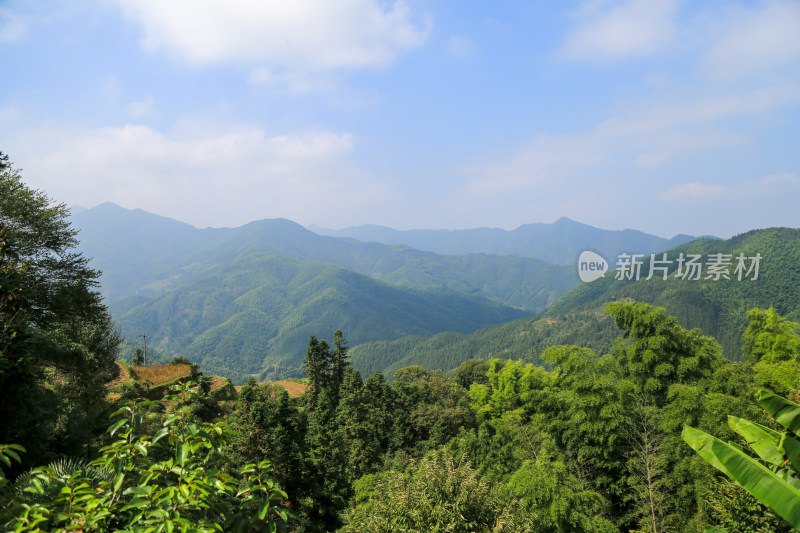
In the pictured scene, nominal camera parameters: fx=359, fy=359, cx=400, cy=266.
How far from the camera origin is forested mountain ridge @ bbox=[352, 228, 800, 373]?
4294 inches

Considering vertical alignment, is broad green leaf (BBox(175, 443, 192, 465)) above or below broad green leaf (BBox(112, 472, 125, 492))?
above

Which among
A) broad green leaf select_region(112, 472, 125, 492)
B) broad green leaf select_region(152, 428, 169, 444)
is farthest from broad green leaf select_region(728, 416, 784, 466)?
broad green leaf select_region(112, 472, 125, 492)

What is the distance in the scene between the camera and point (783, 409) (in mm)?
3729

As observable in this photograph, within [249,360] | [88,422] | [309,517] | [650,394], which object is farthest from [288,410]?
[249,360]

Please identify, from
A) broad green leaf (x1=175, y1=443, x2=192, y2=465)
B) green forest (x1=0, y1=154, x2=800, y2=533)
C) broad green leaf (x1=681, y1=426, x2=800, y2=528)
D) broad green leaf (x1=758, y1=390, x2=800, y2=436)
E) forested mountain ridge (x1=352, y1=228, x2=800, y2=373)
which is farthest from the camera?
forested mountain ridge (x1=352, y1=228, x2=800, y2=373)

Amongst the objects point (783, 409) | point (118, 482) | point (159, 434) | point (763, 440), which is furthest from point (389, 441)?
point (118, 482)

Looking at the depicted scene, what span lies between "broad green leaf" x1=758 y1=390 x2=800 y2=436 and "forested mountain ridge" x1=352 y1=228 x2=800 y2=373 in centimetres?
11542

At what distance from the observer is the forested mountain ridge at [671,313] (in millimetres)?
109056

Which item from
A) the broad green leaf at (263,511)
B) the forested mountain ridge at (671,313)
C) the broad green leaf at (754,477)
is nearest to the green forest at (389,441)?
the broad green leaf at (754,477)

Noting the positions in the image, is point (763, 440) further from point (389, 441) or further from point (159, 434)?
point (389, 441)

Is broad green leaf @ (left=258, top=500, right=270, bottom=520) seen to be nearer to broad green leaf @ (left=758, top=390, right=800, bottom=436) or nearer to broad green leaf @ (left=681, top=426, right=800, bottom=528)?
broad green leaf @ (left=681, top=426, right=800, bottom=528)

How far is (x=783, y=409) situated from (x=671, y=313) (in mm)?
136759

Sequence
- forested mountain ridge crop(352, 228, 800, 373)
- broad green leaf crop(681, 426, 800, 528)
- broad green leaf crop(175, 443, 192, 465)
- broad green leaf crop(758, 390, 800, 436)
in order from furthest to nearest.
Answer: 1. forested mountain ridge crop(352, 228, 800, 373)
2. broad green leaf crop(758, 390, 800, 436)
3. broad green leaf crop(681, 426, 800, 528)
4. broad green leaf crop(175, 443, 192, 465)

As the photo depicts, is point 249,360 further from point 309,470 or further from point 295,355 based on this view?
point 309,470
